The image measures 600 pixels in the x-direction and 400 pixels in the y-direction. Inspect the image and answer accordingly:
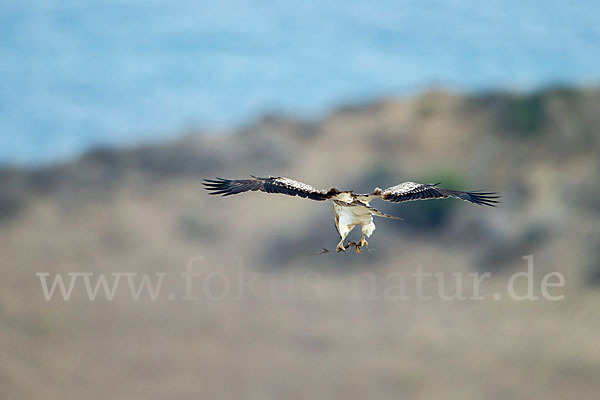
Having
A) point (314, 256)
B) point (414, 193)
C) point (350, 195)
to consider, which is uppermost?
point (314, 256)

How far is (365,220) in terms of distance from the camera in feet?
39.7

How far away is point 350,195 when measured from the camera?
11781 mm

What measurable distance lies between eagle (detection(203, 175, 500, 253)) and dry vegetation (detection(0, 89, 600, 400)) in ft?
88.8

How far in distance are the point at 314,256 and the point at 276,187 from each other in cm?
3794

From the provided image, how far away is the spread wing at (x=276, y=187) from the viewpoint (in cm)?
1213

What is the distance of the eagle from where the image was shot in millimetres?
11867

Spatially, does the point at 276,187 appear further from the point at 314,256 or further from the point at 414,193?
the point at 314,256

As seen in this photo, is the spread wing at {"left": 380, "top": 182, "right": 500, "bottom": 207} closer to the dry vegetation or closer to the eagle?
the eagle

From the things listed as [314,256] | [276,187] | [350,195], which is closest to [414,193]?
[276,187]

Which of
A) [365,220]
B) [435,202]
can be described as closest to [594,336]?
[435,202]

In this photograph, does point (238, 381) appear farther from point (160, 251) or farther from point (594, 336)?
point (594, 336)

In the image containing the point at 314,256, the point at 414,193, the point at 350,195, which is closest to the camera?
the point at 350,195

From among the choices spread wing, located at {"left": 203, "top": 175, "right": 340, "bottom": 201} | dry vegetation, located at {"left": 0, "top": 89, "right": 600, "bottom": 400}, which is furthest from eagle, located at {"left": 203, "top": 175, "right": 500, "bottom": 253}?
dry vegetation, located at {"left": 0, "top": 89, "right": 600, "bottom": 400}

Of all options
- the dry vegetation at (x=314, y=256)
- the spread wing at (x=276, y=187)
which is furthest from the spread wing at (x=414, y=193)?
the dry vegetation at (x=314, y=256)
